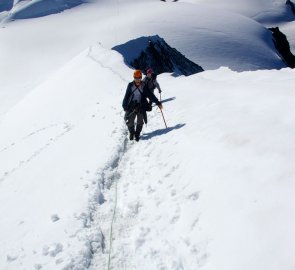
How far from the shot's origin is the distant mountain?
51.8m

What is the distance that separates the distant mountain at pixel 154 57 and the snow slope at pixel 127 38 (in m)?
6.38

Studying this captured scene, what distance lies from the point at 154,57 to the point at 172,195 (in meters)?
45.0

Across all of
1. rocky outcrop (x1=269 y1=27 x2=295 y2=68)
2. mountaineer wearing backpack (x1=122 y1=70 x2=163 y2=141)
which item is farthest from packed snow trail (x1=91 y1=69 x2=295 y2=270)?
rocky outcrop (x1=269 y1=27 x2=295 y2=68)

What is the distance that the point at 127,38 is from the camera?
7375 cm

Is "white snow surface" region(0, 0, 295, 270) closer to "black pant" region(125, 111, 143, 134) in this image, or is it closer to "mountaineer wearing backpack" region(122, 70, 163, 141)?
"black pant" region(125, 111, 143, 134)

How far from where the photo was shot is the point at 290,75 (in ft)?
64.0

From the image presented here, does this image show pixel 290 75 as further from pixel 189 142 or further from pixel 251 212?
pixel 251 212

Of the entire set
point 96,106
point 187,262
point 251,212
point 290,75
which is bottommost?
point 96,106

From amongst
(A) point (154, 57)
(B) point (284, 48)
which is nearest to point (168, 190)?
(A) point (154, 57)

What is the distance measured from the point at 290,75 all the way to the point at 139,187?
12453 mm

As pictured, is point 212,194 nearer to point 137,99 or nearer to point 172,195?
point 172,195

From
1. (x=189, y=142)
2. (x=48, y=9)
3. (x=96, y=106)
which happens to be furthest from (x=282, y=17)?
(x=189, y=142)

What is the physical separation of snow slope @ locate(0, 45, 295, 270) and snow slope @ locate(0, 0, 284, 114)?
33.4m

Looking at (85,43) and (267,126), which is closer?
(267,126)
